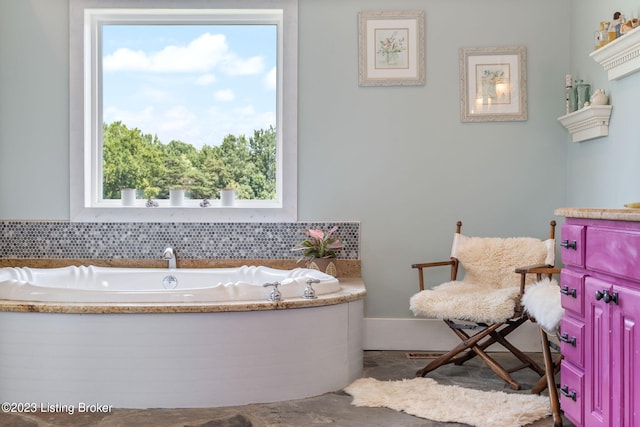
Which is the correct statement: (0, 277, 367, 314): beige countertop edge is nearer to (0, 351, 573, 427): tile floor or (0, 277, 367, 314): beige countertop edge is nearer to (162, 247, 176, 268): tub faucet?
(0, 351, 573, 427): tile floor

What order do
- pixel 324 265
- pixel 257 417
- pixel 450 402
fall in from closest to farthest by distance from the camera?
pixel 257 417 < pixel 450 402 < pixel 324 265

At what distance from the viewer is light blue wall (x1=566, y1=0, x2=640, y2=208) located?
10.0ft

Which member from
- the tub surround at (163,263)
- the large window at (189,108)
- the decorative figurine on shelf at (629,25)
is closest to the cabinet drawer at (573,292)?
the decorative figurine on shelf at (629,25)

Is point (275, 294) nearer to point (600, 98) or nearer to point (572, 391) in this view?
point (572, 391)

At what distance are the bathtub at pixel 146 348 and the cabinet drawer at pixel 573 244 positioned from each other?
1.14 meters

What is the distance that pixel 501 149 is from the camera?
3924 millimetres

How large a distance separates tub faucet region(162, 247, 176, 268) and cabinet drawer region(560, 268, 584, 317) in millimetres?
2351

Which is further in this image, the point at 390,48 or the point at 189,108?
the point at 189,108

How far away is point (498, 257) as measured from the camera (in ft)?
11.5

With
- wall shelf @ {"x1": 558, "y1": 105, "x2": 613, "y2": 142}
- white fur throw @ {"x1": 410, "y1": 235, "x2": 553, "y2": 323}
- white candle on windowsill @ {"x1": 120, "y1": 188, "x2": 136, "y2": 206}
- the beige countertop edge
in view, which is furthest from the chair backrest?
white candle on windowsill @ {"x1": 120, "y1": 188, "x2": 136, "y2": 206}

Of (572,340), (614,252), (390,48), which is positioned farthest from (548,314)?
(390,48)

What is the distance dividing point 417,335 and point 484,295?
0.85 m

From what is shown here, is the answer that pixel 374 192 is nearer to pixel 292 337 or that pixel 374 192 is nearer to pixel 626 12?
pixel 292 337

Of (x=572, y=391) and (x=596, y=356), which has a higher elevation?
(x=596, y=356)
